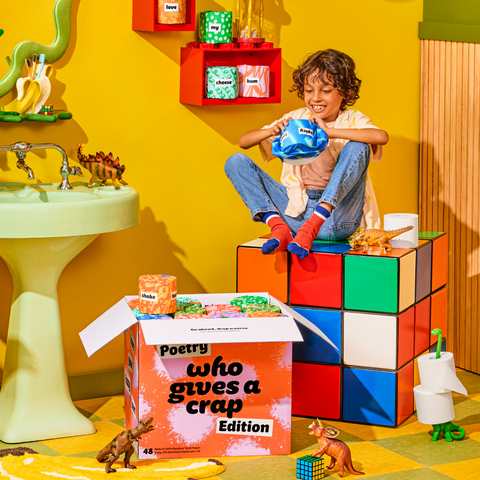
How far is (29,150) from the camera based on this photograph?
8.34 ft

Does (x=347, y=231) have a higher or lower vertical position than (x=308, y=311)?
higher

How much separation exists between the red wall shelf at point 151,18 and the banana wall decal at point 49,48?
25cm

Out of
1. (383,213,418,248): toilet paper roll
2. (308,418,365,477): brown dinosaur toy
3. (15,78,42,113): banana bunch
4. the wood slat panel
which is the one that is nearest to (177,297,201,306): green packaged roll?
(308,418,365,477): brown dinosaur toy

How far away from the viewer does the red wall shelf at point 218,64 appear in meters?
2.87

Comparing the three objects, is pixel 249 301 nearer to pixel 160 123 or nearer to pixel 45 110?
pixel 160 123

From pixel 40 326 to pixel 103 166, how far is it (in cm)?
57

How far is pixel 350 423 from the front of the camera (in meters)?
2.65

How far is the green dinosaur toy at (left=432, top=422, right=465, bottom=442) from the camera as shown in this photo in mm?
2471

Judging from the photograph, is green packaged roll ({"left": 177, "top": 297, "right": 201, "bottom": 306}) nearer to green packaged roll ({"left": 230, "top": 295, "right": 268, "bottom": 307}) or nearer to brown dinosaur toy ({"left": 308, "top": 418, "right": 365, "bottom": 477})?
green packaged roll ({"left": 230, "top": 295, "right": 268, "bottom": 307})

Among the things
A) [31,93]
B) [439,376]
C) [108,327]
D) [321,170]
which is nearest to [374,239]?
Result: [321,170]

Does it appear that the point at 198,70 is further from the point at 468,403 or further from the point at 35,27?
the point at 468,403

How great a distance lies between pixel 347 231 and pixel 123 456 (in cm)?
110

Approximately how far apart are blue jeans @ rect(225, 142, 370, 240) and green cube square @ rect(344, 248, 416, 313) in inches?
8.0

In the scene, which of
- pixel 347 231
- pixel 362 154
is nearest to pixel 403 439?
pixel 347 231
